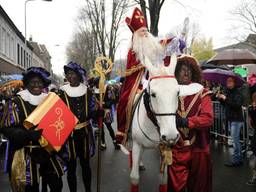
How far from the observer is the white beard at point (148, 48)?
411 centimetres

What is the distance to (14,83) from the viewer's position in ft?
17.6

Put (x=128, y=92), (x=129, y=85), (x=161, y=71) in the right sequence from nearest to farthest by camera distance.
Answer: (x=161, y=71)
(x=128, y=92)
(x=129, y=85)

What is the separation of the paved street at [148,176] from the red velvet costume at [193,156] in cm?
210

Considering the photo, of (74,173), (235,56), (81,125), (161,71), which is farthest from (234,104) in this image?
(161,71)

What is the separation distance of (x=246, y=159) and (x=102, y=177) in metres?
3.49

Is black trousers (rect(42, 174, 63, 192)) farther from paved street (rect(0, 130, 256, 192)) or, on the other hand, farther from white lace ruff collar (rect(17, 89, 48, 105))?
paved street (rect(0, 130, 256, 192))

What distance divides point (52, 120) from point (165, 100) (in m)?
1.41

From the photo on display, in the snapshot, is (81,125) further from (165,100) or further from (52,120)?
(165,100)

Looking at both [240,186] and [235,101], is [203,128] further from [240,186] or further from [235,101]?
[235,101]

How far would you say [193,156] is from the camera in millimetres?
3938

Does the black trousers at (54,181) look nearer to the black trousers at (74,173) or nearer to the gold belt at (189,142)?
the black trousers at (74,173)

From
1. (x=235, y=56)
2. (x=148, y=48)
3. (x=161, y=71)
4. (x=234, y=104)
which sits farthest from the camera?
(x=235, y=56)

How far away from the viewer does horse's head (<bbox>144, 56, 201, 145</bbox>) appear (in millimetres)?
3385

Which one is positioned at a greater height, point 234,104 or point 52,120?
point 234,104
